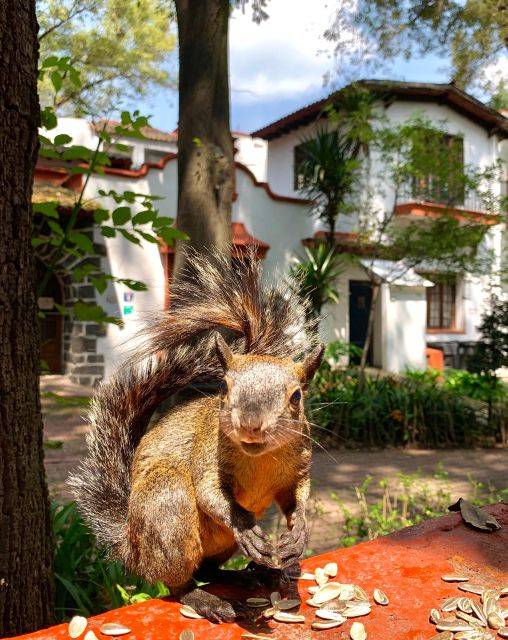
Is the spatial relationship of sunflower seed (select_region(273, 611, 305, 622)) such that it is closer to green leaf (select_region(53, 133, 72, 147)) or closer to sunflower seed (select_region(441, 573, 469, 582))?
sunflower seed (select_region(441, 573, 469, 582))

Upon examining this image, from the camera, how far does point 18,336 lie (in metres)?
1.75

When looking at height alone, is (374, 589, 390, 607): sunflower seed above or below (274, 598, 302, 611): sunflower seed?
above

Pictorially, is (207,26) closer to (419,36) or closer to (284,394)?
(284,394)

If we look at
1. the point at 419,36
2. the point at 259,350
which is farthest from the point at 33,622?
the point at 419,36

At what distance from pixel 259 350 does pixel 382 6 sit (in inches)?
272

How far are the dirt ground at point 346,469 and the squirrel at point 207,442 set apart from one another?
2472mm

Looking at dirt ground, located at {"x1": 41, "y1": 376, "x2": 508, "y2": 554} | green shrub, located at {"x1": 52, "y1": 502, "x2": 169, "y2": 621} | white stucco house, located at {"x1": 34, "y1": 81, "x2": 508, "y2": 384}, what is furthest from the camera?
white stucco house, located at {"x1": 34, "y1": 81, "x2": 508, "y2": 384}

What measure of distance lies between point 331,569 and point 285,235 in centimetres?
1097

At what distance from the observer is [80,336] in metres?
10.2

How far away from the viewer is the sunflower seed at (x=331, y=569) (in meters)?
1.58

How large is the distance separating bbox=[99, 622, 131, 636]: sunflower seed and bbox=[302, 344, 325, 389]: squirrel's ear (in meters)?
0.67

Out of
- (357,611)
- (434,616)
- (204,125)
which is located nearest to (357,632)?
(357,611)

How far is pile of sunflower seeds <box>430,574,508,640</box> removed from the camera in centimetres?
133

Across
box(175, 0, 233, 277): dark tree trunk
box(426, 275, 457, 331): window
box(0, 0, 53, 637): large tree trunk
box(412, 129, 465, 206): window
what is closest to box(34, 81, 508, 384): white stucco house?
box(426, 275, 457, 331): window
